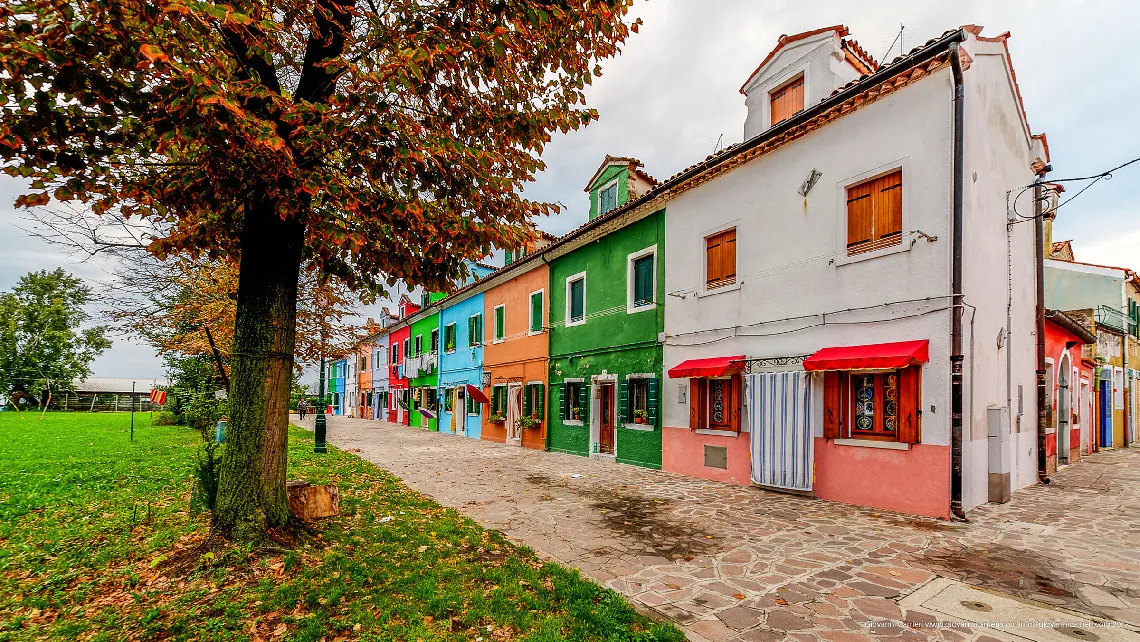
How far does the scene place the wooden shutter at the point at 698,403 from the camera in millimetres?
11000

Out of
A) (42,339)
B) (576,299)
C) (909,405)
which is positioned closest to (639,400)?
(576,299)

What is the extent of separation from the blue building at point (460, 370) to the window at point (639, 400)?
886cm

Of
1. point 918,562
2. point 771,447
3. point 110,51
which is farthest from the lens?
point 771,447

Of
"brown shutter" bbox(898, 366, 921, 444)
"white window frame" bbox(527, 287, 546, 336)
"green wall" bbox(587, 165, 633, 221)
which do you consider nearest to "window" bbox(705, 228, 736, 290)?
"brown shutter" bbox(898, 366, 921, 444)

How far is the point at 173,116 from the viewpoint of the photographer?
158 inches

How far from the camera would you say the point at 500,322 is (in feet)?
67.9

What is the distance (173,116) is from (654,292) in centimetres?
1032

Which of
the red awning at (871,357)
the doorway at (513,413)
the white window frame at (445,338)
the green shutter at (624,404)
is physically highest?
the white window frame at (445,338)

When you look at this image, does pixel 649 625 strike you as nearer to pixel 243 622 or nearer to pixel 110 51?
pixel 243 622

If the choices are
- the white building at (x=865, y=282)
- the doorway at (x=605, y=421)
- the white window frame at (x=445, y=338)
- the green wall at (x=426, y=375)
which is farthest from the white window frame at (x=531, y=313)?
the green wall at (x=426, y=375)

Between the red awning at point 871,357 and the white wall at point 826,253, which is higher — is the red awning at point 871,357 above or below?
below

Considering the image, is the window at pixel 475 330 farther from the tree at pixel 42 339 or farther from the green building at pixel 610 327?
the tree at pixel 42 339

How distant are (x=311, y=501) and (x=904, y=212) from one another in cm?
944

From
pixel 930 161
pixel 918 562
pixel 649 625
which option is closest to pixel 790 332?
pixel 930 161
